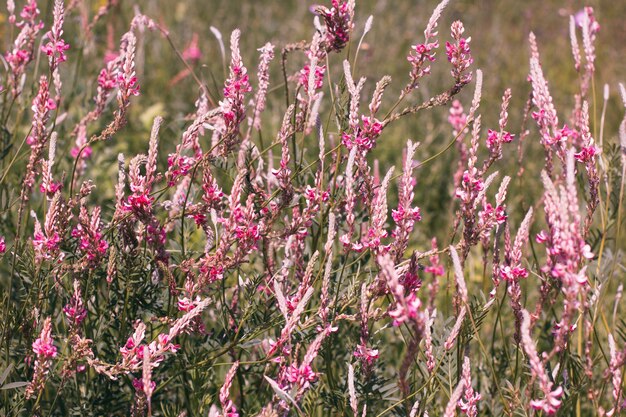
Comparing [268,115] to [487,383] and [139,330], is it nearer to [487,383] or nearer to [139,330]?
[487,383]

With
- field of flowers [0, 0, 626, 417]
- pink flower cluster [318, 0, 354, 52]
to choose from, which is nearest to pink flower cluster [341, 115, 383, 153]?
field of flowers [0, 0, 626, 417]

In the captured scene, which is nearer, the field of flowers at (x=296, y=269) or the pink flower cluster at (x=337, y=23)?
the field of flowers at (x=296, y=269)

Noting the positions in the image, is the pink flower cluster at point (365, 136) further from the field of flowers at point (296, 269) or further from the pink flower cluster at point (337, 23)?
the pink flower cluster at point (337, 23)

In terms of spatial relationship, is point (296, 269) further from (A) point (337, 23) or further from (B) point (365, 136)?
(A) point (337, 23)

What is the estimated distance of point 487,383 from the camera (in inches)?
96.3

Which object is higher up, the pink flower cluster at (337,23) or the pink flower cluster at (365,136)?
the pink flower cluster at (337,23)

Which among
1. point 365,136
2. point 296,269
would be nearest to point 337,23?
point 365,136

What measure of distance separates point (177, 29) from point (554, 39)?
345 centimetres

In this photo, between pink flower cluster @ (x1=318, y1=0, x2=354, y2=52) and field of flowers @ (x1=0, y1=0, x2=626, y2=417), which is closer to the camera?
field of flowers @ (x1=0, y1=0, x2=626, y2=417)

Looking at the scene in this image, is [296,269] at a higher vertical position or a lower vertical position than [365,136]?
lower

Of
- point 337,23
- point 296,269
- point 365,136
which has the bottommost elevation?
point 296,269

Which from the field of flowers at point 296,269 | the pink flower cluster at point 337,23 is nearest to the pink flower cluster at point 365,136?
the field of flowers at point 296,269

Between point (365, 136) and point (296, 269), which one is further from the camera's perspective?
point (296, 269)

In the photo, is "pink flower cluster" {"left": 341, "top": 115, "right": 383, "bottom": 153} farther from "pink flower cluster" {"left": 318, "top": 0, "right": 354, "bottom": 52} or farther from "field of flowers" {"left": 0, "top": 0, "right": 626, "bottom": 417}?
"pink flower cluster" {"left": 318, "top": 0, "right": 354, "bottom": 52}
